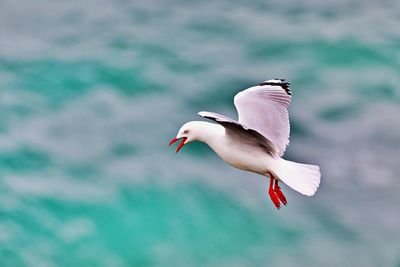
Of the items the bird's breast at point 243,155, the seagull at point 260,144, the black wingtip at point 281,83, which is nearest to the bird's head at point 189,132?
the seagull at point 260,144

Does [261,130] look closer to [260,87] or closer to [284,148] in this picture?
[284,148]

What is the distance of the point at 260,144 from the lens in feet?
33.7

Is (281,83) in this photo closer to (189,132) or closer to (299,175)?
(189,132)

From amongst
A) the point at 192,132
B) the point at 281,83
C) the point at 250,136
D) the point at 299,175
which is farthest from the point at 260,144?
the point at 281,83

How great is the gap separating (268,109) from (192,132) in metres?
1.03

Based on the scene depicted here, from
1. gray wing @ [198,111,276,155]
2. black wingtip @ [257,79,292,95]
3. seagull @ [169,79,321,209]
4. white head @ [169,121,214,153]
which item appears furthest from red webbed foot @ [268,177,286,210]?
black wingtip @ [257,79,292,95]

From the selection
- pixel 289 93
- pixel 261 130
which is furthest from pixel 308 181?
pixel 289 93

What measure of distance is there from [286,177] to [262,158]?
14.5 inches

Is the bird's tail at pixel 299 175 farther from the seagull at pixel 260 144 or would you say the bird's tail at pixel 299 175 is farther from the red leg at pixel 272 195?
the red leg at pixel 272 195

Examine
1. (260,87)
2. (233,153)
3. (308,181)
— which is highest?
(260,87)

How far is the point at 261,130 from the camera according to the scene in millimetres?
10492

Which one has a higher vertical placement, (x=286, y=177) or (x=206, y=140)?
(x=206, y=140)

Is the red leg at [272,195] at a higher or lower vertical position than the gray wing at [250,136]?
lower

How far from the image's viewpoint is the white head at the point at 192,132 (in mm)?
10406
